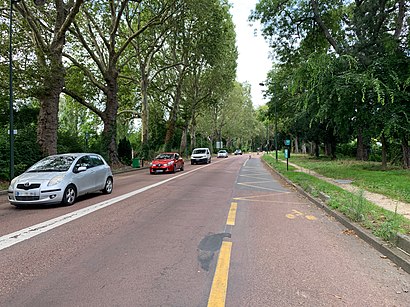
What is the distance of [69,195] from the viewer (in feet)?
29.2

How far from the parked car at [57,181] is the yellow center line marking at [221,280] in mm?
5567

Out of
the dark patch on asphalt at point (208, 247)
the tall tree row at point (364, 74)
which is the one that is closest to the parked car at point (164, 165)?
the tall tree row at point (364, 74)

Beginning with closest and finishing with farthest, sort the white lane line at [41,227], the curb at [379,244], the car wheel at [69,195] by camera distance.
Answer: the curb at [379,244] < the white lane line at [41,227] < the car wheel at [69,195]

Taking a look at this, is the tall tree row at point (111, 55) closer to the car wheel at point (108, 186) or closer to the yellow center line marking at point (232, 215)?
the car wheel at point (108, 186)

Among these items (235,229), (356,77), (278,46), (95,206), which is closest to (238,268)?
(235,229)

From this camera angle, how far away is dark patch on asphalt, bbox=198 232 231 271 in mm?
4441

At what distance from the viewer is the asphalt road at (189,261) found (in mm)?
3439

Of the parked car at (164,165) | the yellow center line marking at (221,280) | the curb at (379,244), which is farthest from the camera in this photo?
the parked car at (164,165)

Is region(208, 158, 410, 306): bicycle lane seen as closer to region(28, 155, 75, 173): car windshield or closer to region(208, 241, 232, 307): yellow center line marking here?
region(208, 241, 232, 307): yellow center line marking

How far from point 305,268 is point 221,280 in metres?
1.27

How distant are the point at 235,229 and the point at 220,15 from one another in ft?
79.5

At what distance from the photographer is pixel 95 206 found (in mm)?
8734

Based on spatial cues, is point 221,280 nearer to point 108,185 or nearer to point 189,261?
point 189,261

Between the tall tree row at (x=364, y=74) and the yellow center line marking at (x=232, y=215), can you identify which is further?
the tall tree row at (x=364, y=74)
